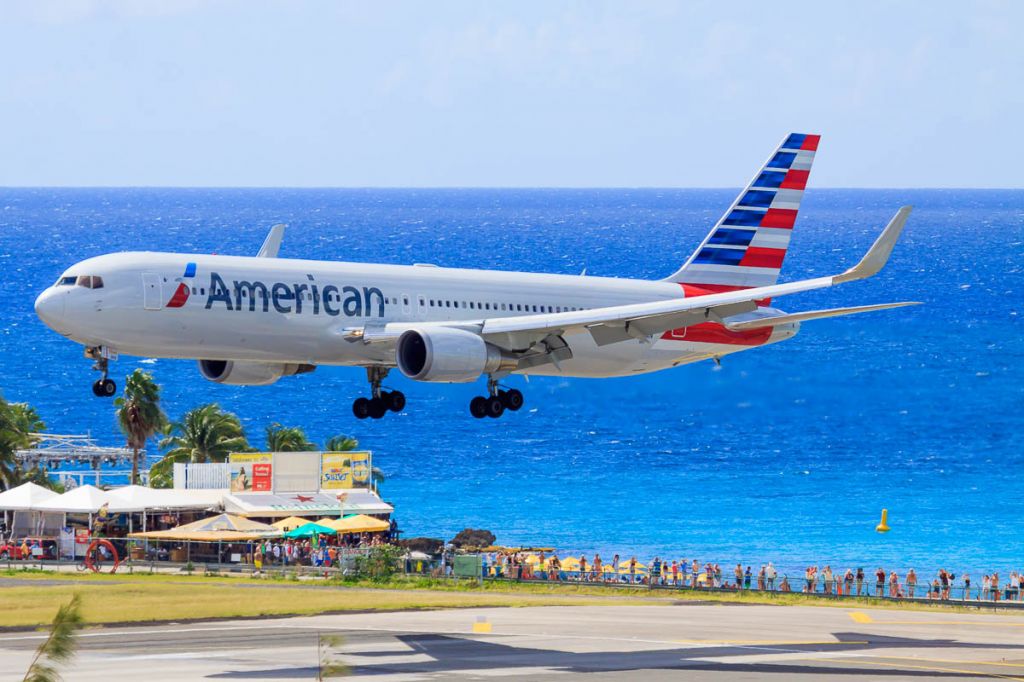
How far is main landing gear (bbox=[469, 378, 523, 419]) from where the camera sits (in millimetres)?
63375

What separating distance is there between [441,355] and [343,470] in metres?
43.1

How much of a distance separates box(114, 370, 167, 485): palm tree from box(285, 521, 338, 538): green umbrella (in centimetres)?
2674

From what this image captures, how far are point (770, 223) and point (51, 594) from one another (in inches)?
1346

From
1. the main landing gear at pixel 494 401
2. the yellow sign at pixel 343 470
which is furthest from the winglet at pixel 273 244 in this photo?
the yellow sign at pixel 343 470

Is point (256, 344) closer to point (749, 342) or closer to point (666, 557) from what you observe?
point (749, 342)

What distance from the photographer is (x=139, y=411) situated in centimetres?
11425

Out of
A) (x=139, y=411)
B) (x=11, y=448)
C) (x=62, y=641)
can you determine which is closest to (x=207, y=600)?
(x=11, y=448)

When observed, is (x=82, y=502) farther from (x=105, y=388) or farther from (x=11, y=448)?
(x=105, y=388)

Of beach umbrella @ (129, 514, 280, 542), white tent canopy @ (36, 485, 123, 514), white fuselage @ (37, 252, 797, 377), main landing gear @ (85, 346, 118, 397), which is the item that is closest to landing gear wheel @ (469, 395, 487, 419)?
white fuselage @ (37, 252, 797, 377)

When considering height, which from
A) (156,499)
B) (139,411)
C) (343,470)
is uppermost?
(139,411)

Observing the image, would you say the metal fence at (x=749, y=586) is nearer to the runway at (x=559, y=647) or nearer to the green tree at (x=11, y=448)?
the runway at (x=559, y=647)

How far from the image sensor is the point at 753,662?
1996 inches

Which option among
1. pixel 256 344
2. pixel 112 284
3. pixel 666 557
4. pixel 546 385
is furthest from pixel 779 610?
pixel 666 557

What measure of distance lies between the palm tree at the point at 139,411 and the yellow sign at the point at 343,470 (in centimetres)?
1899
